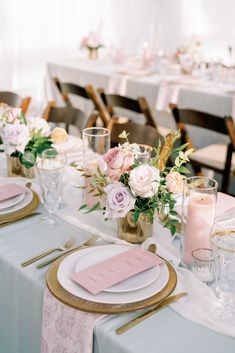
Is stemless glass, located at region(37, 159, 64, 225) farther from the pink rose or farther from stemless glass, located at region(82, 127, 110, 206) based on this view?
the pink rose

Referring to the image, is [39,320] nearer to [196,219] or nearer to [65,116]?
[196,219]

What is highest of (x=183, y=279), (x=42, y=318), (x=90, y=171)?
(x=90, y=171)

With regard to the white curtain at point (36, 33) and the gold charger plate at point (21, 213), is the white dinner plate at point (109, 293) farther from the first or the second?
the white curtain at point (36, 33)

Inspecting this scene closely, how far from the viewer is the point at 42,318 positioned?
1.33 m

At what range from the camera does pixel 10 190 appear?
1829 mm

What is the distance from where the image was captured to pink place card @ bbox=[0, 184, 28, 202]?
5.85 ft

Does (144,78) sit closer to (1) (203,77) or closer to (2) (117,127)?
(1) (203,77)

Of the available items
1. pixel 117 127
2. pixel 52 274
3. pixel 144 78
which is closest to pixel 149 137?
pixel 117 127

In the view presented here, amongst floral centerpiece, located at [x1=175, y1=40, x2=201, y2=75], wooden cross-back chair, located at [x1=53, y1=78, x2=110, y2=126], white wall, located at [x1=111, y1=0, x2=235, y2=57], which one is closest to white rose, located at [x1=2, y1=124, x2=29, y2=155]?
wooden cross-back chair, located at [x1=53, y1=78, x2=110, y2=126]

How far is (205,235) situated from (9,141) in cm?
86

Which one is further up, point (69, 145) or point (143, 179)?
point (143, 179)

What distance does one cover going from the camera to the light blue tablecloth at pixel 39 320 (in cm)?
112

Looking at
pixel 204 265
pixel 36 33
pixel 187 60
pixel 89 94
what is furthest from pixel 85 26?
pixel 204 265

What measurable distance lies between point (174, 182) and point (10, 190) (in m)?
0.65
